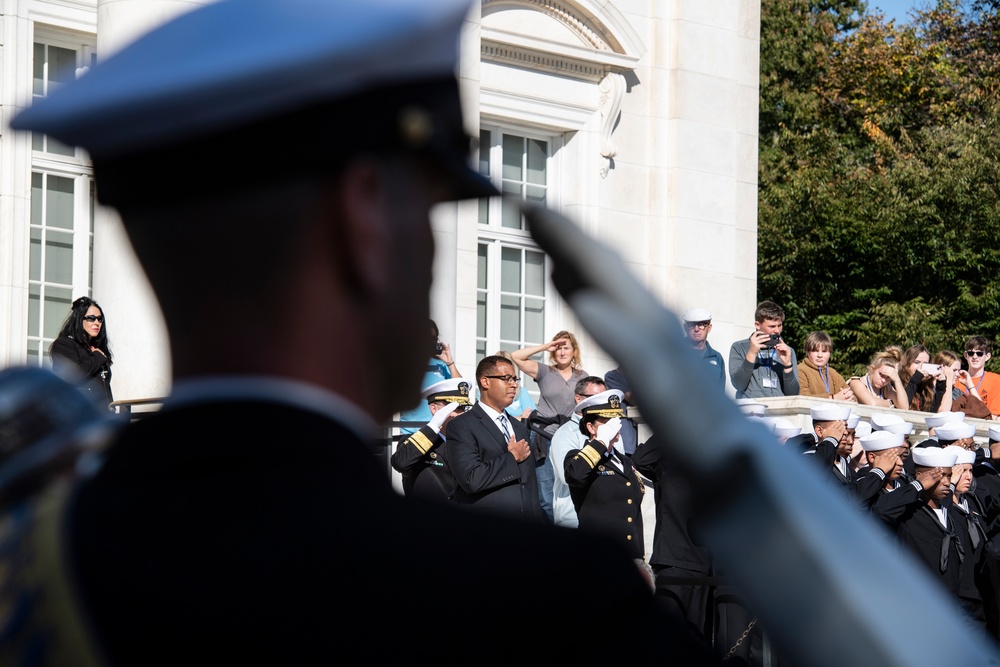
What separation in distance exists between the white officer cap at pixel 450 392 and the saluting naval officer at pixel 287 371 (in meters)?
10.6

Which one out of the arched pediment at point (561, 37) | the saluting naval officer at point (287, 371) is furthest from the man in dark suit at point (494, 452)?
the saluting naval officer at point (287, 371)

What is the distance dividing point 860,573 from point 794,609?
0.16 feet

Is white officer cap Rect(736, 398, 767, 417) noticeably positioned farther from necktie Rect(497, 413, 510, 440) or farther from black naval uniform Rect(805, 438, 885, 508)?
necktie Rect(497, 413, 510, 440)

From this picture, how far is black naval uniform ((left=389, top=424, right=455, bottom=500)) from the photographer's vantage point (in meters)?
11.1

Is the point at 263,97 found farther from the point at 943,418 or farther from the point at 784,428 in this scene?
the point at 943,418

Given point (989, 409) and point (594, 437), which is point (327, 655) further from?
point (989, 409)

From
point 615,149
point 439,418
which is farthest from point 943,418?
point 615,149

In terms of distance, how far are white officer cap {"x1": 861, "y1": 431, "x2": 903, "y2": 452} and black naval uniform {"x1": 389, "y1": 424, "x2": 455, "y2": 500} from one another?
3685mm

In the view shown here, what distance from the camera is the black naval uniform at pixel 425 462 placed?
11.1m

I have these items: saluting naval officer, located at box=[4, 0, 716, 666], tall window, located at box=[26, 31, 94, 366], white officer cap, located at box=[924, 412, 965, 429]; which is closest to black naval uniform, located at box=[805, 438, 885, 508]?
white officer cap, located at box=[924, 412, 965, 429]

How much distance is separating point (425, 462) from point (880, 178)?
67.6 ft

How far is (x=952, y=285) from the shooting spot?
94.6 ft

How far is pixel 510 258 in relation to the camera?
19672 mm

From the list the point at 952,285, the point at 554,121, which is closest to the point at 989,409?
the point at 554,121
